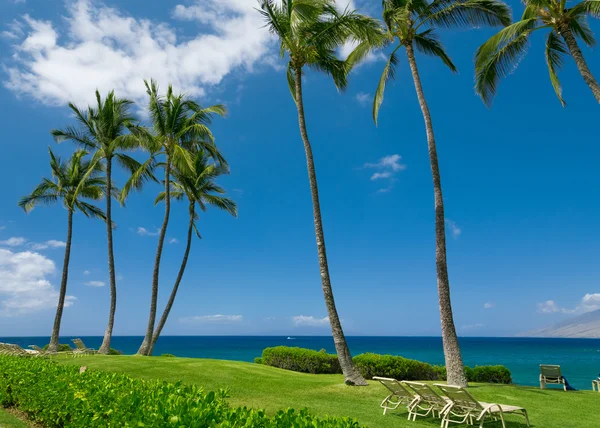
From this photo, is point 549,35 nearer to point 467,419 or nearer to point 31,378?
point 467,419

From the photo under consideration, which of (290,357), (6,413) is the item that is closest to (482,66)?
(290,357)

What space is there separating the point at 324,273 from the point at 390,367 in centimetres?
632

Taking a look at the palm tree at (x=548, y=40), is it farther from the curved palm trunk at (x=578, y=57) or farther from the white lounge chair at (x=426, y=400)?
the white lounge chair at (x=426, y=400)

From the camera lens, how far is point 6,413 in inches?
369

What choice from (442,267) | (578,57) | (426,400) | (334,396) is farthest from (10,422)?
(578,57)

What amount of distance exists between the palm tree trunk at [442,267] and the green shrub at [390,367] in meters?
4.67

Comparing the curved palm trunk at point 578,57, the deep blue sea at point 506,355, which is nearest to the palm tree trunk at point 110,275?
the curved palm trunk at point 578,57

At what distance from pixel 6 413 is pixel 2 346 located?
14.9m

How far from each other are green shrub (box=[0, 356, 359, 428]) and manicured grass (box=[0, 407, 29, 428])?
20 cm

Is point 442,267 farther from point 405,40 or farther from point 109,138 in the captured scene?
point 109,138

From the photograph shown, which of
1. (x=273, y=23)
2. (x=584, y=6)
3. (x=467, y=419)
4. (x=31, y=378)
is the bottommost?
(x=467, y=419)

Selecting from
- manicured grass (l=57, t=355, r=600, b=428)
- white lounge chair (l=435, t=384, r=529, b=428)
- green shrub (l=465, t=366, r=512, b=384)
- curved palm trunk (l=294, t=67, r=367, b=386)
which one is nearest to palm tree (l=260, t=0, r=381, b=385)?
curved palm trunk (l=294, t=67, r=367, b=386)

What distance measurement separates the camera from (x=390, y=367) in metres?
17.6

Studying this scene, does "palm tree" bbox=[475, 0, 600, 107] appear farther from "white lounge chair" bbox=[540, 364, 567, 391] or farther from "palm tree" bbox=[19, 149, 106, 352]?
"palm tree" bbox=[19, 149, 106, 352]
